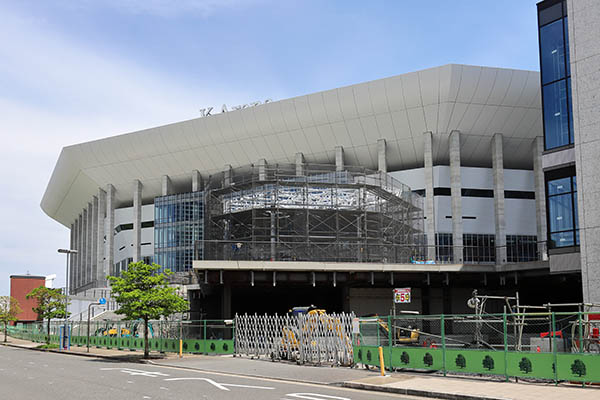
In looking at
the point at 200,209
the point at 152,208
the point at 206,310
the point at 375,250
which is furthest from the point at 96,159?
the point at 375,250

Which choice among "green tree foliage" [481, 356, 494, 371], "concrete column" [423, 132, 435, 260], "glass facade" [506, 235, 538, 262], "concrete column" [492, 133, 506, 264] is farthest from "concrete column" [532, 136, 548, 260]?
"green tree foliage" [481, 356, 494, 371]

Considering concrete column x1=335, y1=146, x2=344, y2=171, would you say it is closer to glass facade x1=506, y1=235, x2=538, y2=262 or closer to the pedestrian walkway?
glass facade x1=506, y1=235, x2=538, y2=262

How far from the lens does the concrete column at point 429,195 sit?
61812mm

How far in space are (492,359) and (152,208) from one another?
71469mm

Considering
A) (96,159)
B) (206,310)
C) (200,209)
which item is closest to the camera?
(206,310)

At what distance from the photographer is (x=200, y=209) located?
3012 inches

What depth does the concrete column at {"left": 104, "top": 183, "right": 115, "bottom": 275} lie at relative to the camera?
86.6 metres

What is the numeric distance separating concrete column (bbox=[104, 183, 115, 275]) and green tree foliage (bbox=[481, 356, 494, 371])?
73400mm

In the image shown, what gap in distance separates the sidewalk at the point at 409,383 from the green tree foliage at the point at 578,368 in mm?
384

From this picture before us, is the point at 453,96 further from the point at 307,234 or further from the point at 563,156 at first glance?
the point at 563,156

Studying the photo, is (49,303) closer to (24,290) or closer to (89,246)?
(89,246)

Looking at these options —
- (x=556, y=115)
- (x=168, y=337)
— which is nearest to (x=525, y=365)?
(x=556, y=115)

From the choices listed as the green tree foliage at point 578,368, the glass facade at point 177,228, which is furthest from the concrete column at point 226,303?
the green tree foliage at point 578,368

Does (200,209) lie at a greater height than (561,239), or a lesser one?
greater
